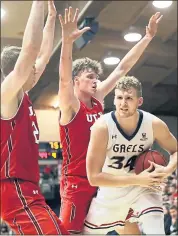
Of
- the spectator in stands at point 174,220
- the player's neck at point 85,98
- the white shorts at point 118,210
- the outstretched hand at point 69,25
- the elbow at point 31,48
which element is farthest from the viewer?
the spectator in stands at point 174,220

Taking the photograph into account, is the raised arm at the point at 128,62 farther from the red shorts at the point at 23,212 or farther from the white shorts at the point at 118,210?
the red shorts at the point at 23,212

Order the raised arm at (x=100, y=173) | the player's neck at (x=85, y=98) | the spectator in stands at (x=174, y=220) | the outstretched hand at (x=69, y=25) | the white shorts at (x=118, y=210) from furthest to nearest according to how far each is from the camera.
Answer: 1. the spectator in stands at (x=174, y=220)
2. the player's neck at (x=85, y=98)
3. the white shorts at (x=118, y=210)
4. the raised arm at (x=100, y=173)
5. the outstretched hand at (x=69, y=25)

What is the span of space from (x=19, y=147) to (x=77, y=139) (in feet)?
1.37

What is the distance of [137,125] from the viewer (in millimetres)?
1781

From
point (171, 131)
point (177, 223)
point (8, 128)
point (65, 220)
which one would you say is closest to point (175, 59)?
point (177, 223)

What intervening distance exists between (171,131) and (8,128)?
2.30ft

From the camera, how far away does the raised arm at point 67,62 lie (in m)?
1.59

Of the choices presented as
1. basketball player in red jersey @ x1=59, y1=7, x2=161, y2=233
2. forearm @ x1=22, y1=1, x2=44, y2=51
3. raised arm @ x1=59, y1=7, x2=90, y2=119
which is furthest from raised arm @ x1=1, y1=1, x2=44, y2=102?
basketball player in red jersey @ x1=59, y1=7, x2=161, y2=233

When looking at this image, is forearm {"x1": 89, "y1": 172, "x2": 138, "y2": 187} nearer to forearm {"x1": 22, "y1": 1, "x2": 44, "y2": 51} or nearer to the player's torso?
the player's torso

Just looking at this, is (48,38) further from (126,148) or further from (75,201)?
(75,201)

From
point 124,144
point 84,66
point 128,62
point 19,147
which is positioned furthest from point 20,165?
point 128,62

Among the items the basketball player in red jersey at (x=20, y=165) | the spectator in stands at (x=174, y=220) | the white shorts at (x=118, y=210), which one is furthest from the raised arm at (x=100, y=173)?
the spectator in stands at (x=174, y=220)

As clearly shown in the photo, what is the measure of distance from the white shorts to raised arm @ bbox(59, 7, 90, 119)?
37 cm

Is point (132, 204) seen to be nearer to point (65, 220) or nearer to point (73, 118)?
point (65, 220)
